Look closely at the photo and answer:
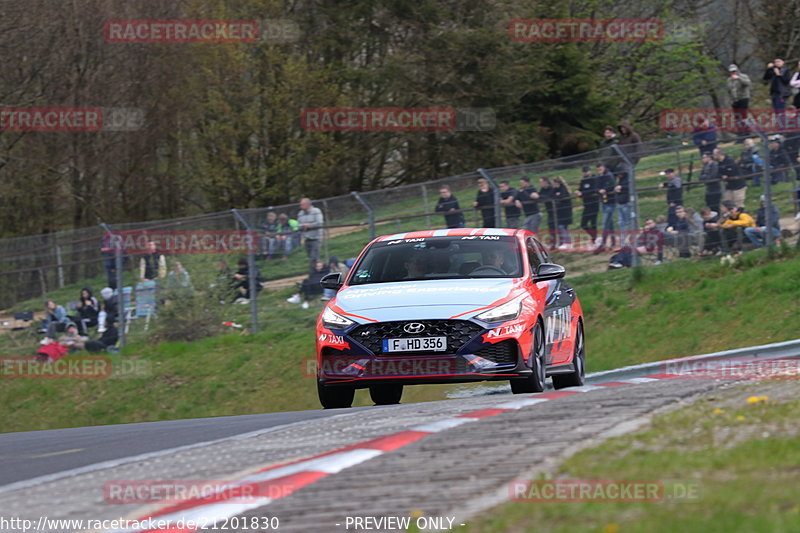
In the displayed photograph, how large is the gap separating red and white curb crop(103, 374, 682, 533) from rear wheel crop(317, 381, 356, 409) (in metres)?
3.49

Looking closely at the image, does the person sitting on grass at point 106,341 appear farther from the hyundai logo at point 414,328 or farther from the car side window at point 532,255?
the hyundai logo at point 414,328

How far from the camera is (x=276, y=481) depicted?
263 inches

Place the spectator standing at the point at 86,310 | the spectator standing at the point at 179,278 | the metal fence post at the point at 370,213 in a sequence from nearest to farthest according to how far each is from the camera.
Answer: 1. the metal fence post at the point at 370,213
2. the spectator standing at the point at 179,278
3. the spectator standing at the point at 86,310

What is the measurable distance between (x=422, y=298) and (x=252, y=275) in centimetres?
1291

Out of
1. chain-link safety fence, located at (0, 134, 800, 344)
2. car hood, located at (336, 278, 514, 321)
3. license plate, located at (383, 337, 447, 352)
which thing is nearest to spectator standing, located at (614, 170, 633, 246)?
chain-link safety fence, located at (0, 134, 800, 344)

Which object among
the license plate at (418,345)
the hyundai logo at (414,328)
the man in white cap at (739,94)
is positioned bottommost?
the license plate at (418,345)

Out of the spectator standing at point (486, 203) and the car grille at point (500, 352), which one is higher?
A: the spectator standing at point (486, 203)

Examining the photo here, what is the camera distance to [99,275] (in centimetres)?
2538

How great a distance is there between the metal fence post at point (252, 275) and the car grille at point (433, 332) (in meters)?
12.8

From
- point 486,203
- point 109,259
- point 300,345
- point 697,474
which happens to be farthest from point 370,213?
point 697,474

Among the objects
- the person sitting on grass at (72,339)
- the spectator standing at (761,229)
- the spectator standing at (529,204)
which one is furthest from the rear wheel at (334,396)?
the person sitting on grass at (72,339)

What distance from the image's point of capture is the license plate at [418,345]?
1152 centimetres

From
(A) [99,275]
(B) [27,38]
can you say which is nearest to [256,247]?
(A) [99,275]

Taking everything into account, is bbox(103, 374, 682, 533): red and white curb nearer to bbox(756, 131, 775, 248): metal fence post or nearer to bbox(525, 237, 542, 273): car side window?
bbox(525, 237, 542, 273): car side window
